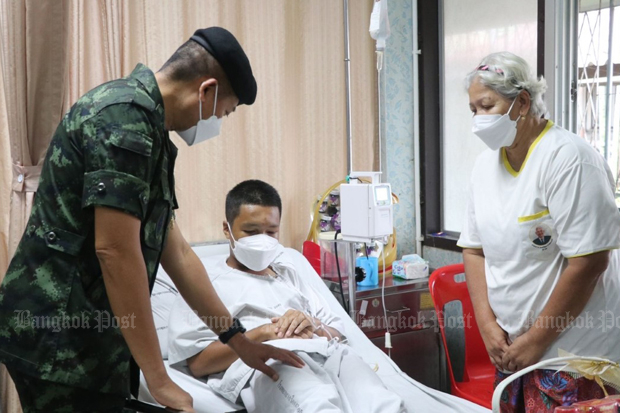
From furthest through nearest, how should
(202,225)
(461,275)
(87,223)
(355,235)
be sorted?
(202,225) < (461,275) < (355,235) < (87,223)

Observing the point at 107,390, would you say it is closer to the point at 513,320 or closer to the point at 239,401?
the point at 239,401

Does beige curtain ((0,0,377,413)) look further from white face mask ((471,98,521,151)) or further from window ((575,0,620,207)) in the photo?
white face mask ((471,98,521,151))

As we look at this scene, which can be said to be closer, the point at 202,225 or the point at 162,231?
the point at 162,231

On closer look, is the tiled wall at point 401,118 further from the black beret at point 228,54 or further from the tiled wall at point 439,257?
the black beret at point 228,54

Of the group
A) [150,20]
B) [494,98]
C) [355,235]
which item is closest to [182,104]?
[494,98]

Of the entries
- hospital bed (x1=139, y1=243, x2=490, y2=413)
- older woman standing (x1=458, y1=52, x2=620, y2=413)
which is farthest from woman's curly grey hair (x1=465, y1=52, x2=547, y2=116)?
hospital bed (x1=139, y1=243, x2=490, y2=413)

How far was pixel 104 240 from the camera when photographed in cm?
106

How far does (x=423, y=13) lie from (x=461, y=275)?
160cm

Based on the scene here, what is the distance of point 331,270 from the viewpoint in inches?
113

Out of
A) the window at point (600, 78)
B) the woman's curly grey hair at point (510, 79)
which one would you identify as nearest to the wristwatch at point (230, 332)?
the woman's curly grey hair at point (510, 79)

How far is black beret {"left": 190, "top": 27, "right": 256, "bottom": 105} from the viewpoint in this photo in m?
1.18

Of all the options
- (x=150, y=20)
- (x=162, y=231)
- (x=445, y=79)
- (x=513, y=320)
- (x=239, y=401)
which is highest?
(x=150, y=20)

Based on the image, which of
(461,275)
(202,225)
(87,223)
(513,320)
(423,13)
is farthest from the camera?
(423,13)

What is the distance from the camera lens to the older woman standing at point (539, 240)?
1516 mm
